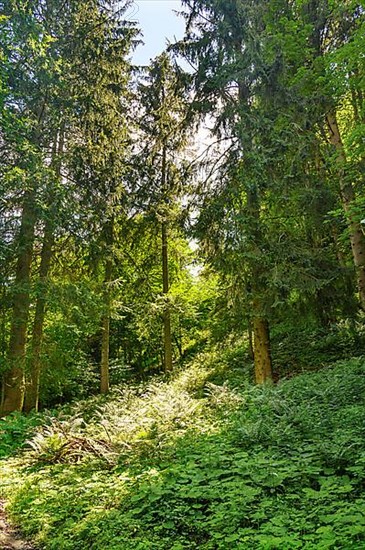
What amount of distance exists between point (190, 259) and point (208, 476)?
9.99m

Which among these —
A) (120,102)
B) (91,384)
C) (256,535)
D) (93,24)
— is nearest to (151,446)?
(256,535)

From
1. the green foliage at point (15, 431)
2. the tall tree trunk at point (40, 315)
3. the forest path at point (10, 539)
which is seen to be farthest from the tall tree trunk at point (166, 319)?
the forest path at point (10, 539)

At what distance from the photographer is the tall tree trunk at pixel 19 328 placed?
28.3 feet

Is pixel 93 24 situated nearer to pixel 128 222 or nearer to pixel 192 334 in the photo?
pixel 128 222

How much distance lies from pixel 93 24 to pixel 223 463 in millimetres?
10113

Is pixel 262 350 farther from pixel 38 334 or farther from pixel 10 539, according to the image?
pixel 10 539

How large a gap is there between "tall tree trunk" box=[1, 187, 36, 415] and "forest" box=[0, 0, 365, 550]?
0.14 feet

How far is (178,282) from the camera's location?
15383 millimetres

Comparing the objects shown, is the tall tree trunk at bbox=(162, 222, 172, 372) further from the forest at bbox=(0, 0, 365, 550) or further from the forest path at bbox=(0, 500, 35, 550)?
the forest path at bbox=(0, 500, 35, 550)

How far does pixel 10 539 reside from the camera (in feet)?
12.8

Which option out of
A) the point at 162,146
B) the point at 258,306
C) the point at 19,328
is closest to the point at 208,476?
the point at 258,306

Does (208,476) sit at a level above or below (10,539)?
above

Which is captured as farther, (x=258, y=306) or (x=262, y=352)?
(x=262, y=352)

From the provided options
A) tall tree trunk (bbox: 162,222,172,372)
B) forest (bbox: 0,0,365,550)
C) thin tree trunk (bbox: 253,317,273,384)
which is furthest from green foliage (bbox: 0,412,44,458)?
tall tree trunk (bbox: 162,222,172,372)
